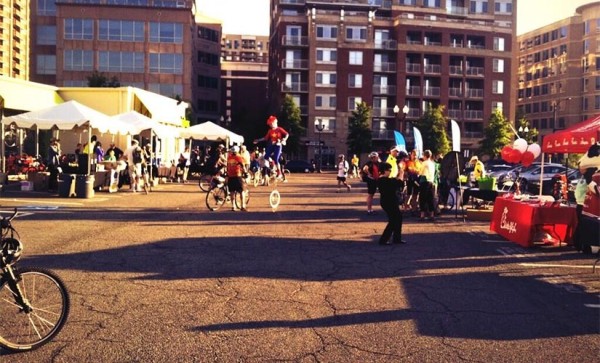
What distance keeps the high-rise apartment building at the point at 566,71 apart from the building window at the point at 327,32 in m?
36.0

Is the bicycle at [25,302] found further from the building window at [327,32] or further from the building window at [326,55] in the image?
the building window at [327,32]

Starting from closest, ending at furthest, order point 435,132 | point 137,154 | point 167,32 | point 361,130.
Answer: point 137,154, point 435,132, point 361,130, point 167,32

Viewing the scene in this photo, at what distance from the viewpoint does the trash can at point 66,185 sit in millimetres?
19984

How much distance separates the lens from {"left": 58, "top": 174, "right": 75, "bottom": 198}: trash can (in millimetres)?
19984

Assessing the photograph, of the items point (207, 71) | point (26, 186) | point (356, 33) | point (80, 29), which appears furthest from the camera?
point (207, 71)

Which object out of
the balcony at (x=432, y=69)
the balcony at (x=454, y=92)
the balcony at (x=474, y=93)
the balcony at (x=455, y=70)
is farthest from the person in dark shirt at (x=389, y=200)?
the balcony at (x=474, y=93)

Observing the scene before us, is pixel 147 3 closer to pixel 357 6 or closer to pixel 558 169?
pixel 357 6

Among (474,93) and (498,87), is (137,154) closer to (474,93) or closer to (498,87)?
(474,93)

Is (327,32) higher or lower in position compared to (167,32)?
higher

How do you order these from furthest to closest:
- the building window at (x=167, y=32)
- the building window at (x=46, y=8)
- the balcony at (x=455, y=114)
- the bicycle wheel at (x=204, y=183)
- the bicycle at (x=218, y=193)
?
1. the building window at (x=46, y=8)
2. the balcony at (x=455, y=114)
3. the building window at (x=167, y=32)
4. the bicycle wheel at (x=204, y=183)
5. the bicycle at (x=218, y=193)

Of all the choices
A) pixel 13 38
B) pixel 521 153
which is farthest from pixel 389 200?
pixel 13 38

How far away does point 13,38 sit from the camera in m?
94.5

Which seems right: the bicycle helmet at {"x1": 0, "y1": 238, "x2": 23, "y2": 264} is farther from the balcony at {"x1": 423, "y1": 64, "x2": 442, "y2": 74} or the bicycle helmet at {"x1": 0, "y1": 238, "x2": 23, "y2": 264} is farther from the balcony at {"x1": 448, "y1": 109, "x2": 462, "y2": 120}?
the balcony at {"x1": 448, "y1": 109, "x2": 462, "y2": 120}

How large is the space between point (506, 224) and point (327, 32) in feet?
220
